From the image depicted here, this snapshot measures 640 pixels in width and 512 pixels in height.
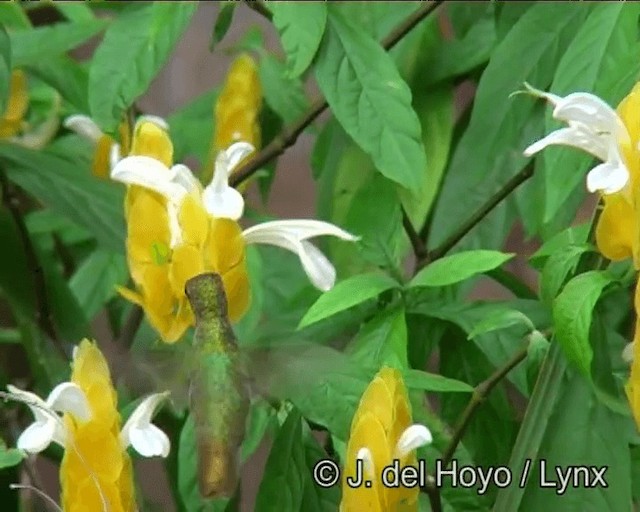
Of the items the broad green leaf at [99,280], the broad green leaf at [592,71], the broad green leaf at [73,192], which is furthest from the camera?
the broad green leaf at [99,280]

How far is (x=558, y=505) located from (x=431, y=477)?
4 centimetres

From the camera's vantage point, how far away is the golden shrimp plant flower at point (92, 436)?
1.00 feet

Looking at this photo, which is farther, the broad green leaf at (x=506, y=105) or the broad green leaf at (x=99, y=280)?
the broad green leaf at (x=99, y=280)

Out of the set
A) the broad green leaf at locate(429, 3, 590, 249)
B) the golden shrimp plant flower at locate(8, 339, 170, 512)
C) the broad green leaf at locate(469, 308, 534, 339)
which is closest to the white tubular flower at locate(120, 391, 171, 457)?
the golden shrimp plant flower at locate(8, 339, 170, 512)

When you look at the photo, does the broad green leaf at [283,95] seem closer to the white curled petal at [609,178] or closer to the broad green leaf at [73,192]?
the broad green leaf at [73,192]

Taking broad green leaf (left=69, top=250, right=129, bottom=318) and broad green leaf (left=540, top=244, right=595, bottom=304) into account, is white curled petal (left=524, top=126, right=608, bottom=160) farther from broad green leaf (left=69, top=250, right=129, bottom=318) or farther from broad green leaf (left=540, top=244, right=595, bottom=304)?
broad green leaf (left=69, top=250, right=129, bottom=318)

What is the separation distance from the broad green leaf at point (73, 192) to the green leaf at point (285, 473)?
18 centimetres

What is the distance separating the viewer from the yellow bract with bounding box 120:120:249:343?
0.32 metres

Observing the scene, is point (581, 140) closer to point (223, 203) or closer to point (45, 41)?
point (223, 203)

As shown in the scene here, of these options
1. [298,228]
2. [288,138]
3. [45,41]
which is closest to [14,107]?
[45,41]

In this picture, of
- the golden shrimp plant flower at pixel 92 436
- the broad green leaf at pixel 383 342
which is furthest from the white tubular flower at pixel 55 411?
the broad green leaf at pixel 383 342

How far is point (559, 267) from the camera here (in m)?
0.32

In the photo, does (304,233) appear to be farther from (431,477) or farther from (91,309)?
(91,309)

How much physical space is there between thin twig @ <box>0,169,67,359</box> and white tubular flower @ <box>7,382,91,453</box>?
Result: 0.15 m
